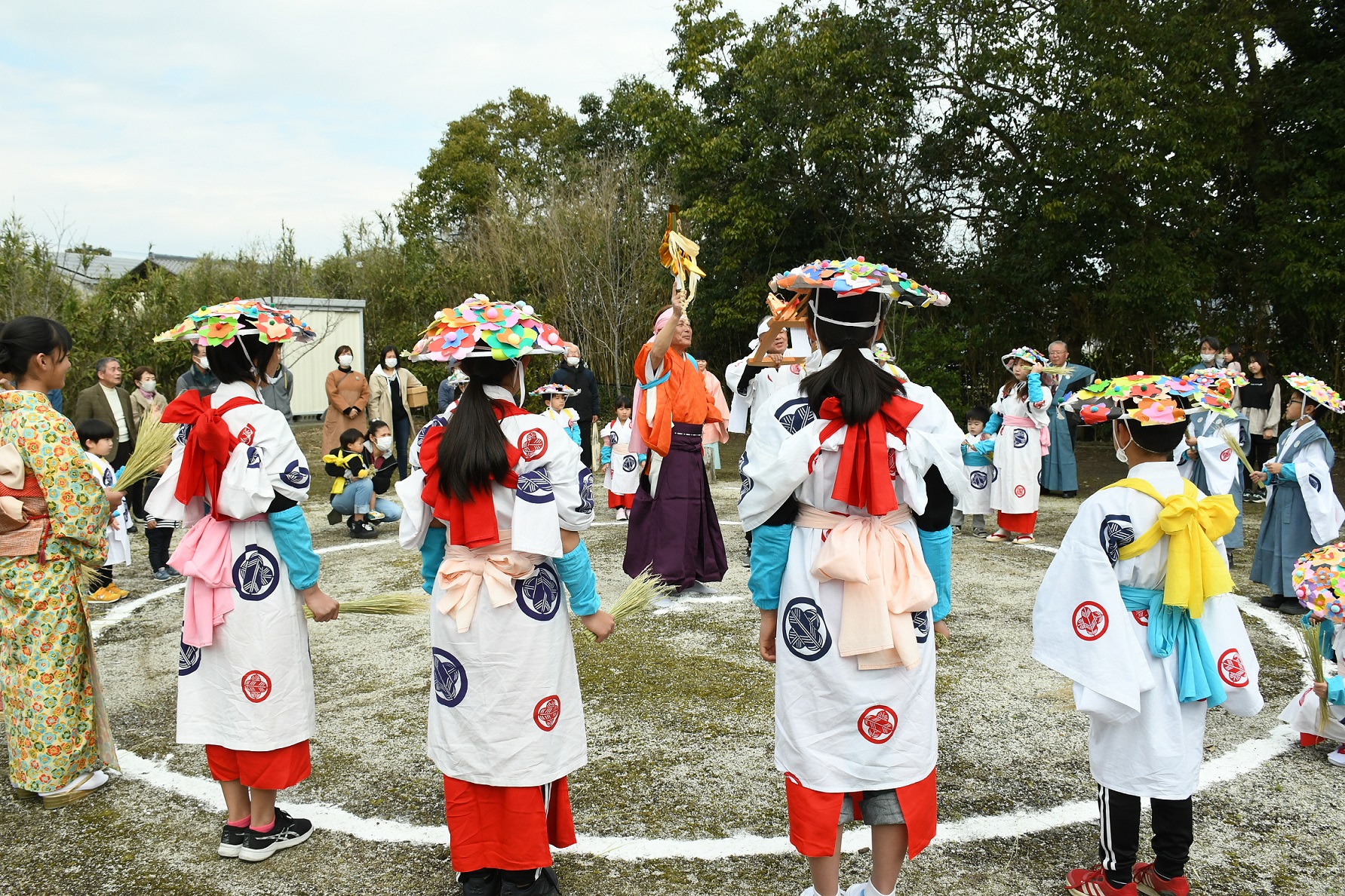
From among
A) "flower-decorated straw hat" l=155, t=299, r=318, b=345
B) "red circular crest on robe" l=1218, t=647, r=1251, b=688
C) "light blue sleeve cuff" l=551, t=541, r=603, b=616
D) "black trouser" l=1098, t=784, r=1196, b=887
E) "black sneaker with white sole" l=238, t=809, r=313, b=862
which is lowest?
"black sneaker with white sole" l=238, t=809, r=313, b=862

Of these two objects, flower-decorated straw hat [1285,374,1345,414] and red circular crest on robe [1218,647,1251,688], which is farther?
flower-decorated straw hat [1285,374,1345,414]

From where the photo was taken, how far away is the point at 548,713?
2961 millimetres

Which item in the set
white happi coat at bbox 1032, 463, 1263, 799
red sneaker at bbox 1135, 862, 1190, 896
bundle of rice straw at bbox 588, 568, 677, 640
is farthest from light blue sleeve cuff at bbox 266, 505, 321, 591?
red sneaker at bbox 1135, 862, 1190, 896

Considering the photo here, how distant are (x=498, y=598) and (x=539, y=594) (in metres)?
0.15

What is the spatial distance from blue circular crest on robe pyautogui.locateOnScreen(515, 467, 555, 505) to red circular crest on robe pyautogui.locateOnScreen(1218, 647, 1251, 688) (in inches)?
83.6

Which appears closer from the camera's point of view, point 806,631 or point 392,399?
point 806,631

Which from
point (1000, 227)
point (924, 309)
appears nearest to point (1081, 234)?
point (1000, 227)

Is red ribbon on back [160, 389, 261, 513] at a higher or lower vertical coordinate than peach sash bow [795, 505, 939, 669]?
higher

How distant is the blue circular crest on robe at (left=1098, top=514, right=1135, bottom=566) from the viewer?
2926 millimetres

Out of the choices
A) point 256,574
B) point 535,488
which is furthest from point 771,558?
point 256,574

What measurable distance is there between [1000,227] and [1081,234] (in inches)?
73.1

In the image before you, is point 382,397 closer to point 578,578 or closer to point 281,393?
point 281,393

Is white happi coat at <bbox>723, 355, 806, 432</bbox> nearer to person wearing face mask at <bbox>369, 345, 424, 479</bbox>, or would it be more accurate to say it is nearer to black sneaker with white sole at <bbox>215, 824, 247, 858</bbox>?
black sneaker with white sole at <bbox>215, 824, 247, 858</bbox>

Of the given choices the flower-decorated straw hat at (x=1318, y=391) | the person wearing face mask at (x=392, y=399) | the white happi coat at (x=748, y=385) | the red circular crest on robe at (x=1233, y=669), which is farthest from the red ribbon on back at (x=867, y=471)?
the person wearing face mask at (x=392, y=399)
